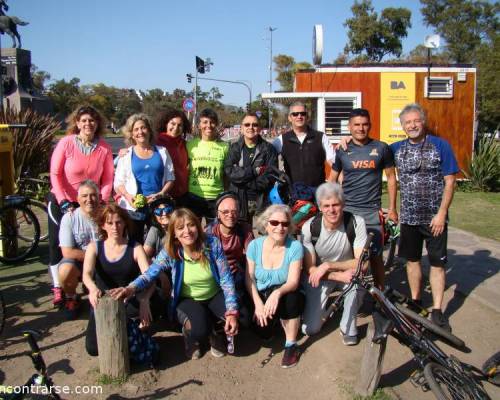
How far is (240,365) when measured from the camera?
360 cm

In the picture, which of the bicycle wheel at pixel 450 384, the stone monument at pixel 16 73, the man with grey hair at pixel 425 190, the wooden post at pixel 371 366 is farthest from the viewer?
Answer: the stone monument at pixel 16 73

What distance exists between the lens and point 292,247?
12.1 feet

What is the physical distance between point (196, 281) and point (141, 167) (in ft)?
4.82

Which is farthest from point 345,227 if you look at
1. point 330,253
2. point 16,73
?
point 16,73

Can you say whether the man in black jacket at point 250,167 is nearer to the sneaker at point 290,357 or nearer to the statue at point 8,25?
the sneaker at point 290,357

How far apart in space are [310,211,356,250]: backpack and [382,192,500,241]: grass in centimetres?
438

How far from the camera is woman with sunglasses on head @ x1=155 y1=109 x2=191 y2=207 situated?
498 centimetres

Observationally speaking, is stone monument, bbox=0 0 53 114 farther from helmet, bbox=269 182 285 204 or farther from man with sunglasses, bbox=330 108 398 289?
man with sunglasses, bbox=330 108 398 289

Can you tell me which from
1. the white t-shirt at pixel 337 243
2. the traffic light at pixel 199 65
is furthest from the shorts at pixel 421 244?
the traffic light at pixel 199 65

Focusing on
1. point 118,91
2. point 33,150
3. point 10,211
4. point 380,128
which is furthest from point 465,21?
point 118,91

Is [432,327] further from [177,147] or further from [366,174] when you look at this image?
[177,147]

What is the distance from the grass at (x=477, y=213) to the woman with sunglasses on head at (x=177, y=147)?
4998 mm

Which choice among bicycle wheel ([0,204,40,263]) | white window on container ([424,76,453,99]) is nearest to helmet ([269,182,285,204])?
bicycle wheel ([0,204,40,263])

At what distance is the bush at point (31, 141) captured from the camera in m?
10.3
